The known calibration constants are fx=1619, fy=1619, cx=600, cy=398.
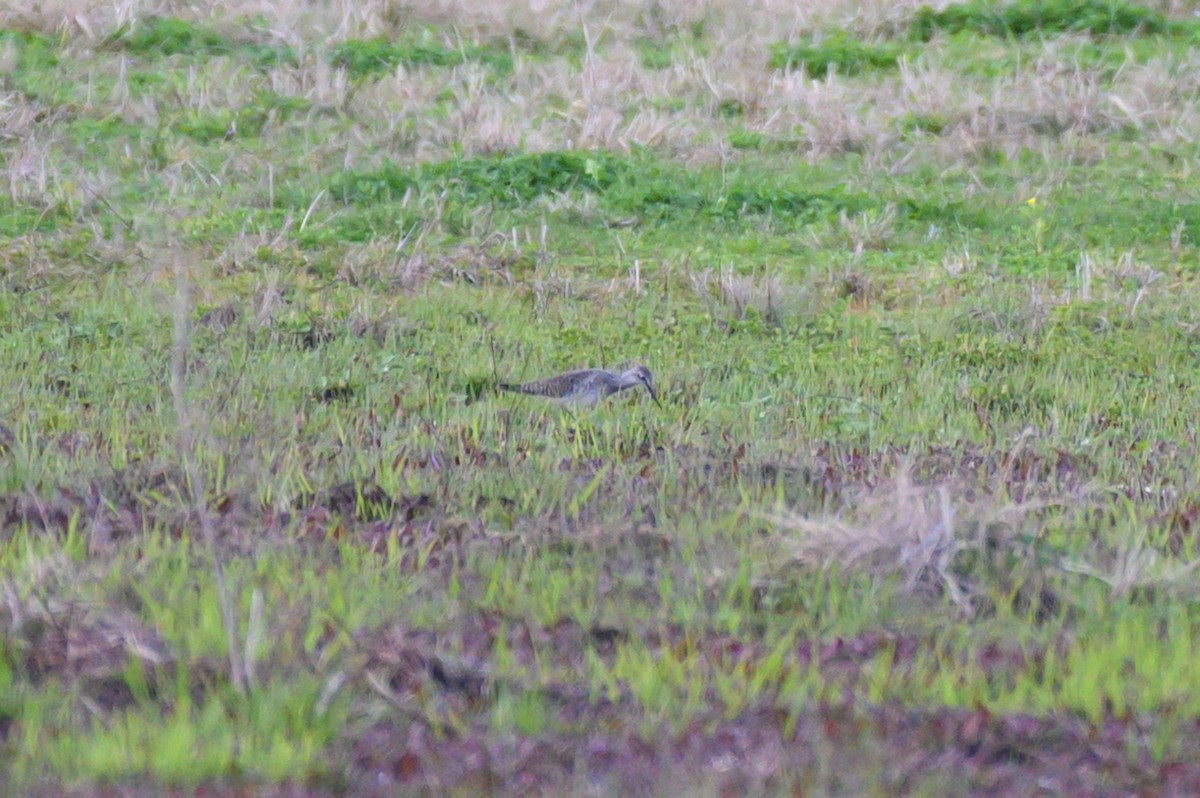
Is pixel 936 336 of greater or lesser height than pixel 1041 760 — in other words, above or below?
below

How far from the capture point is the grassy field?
331cm

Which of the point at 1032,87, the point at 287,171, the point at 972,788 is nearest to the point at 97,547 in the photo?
the point at 972,788

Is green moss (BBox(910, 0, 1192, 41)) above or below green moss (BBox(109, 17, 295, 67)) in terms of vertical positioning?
above

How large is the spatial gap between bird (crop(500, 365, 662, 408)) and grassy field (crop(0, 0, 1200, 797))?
0.12 m

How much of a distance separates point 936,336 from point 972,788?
4.62 m

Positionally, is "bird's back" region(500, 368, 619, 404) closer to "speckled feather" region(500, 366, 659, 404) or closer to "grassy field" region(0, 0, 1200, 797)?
"speckled feather" region(500, 366, 659, 404)

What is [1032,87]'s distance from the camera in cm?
1198

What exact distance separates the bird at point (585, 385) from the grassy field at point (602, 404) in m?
0.12

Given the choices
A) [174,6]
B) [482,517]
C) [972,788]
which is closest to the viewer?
[972,788]

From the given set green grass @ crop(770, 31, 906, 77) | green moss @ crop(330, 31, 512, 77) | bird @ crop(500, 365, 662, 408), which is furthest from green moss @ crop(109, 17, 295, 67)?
bird @ crop(500, 365, 662, 408)

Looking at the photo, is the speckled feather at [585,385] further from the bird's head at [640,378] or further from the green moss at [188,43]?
the green moss at [188,43]

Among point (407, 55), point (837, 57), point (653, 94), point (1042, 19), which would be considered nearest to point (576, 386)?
point (653, 94)

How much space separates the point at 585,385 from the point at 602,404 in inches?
5.8

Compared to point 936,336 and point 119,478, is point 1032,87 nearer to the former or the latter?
point 936,336
